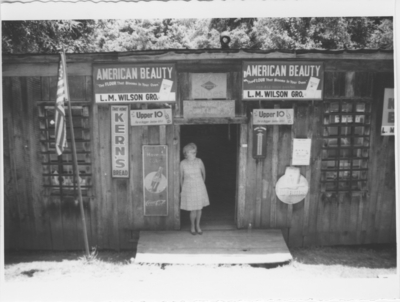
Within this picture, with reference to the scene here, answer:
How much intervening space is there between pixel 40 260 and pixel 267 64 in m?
5.45

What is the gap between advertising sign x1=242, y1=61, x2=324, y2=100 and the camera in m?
6.79

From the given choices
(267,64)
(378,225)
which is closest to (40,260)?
(267,64)

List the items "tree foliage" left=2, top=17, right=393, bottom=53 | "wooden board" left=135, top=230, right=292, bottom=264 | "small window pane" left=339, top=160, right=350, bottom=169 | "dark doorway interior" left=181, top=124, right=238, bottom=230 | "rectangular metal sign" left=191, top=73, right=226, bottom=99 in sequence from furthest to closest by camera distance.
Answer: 1. "tree foliage" left=2, top=17, right=393, bottom=53
2. "dark doorway interior" left=181, top=124, right=238, bottom=230
3. "small window pane" left=339, top=160, right=350, bottom=169
4. "rectangular metal sign" left=191, top=73, right=226, bottom=99
5. "wooden board" left=135, top=230, right=292, bottom=264

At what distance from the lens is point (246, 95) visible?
22.4 ft

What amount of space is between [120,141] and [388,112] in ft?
16.3

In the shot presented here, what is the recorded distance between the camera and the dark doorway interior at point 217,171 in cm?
793

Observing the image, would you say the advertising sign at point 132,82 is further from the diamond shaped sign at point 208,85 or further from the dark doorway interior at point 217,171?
the dark doorway interior at point 217,171

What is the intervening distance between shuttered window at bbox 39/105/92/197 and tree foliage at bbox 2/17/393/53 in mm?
2981

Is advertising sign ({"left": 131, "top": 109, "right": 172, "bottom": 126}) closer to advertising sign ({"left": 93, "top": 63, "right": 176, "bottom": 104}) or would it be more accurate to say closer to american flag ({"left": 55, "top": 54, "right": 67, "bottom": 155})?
advertising sign ({"left": 93, "top": 63, "right": 176, "bottom": 104})

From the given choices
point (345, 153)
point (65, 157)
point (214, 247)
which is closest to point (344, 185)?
point (345, 153)

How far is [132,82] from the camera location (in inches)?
266

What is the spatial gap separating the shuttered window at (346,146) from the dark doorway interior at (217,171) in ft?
6.29

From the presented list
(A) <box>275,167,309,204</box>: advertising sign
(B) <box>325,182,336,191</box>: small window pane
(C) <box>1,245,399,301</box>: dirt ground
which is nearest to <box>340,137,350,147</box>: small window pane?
(B) <box>325,182,336,191</box>: small window pane

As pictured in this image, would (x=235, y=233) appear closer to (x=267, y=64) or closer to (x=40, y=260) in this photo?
(x=267, y=64)
